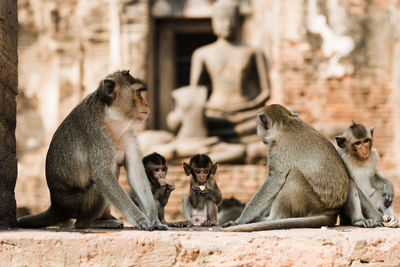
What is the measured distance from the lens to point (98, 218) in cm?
451

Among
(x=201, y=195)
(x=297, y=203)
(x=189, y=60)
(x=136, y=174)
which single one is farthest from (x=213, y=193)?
(x=189, y=60)

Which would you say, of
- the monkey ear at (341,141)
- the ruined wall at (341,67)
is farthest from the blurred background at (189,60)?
the monkey ear at (341,141)

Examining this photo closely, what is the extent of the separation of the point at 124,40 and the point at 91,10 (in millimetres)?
1154

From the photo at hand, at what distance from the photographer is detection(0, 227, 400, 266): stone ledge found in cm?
368

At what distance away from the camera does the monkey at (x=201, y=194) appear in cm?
550

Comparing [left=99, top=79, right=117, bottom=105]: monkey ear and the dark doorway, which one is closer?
[left=99, top=79, right=117, bottom=105]: monkey ear

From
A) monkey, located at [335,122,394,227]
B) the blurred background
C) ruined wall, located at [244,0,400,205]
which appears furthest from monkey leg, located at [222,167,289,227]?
ruined wall, located at [244,0,400,205]

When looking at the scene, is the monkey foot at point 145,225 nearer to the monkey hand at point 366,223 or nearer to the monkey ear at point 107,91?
the monkey ear at point 107,91

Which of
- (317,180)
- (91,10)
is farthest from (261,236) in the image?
(91,10)

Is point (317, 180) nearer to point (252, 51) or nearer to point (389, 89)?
point (389, 89)

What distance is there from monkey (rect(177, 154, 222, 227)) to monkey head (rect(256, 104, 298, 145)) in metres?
0.98

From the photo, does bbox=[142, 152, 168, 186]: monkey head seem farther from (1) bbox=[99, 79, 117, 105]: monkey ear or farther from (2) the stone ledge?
(2) the stone ledge

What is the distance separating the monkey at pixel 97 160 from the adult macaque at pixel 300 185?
79cm

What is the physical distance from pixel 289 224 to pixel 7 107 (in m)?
2.25
